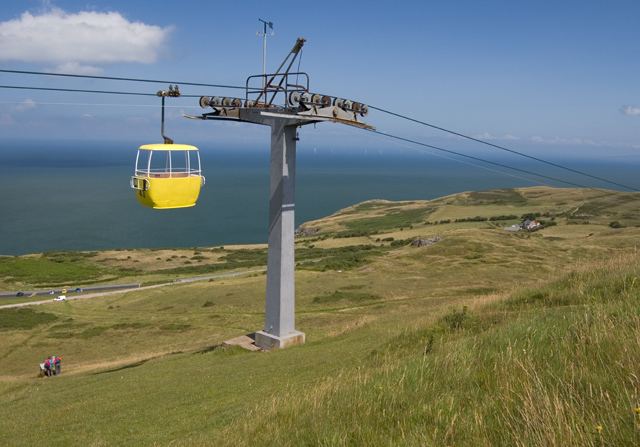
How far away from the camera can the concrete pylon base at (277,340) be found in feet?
63.0

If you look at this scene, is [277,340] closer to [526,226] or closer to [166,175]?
[166,175]

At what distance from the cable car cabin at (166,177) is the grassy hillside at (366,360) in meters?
5.79

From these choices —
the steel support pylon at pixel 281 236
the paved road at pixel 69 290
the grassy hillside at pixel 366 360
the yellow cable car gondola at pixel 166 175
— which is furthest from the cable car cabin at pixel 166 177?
the paved road at pixel 69 290

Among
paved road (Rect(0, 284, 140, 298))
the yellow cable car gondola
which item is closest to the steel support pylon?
the yellow cable car gondola

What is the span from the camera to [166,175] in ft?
54.1

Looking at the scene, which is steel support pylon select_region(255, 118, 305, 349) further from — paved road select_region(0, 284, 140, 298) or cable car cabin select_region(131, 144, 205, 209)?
paved road select_region(0, 284, 140, 298)

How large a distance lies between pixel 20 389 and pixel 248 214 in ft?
480

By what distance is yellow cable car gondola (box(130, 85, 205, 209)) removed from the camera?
1621 centimetres

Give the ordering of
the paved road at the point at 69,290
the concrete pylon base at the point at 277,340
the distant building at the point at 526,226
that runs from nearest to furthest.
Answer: the concrete pylon base at the point at 277,340
the paved road at the point at 69,290
the distant building at the point at 526,226

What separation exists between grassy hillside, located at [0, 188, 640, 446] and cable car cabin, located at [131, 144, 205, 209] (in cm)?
579

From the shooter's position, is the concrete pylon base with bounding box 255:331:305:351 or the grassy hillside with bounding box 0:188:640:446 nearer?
the grassy hillside with bounding box 0:188:640:446

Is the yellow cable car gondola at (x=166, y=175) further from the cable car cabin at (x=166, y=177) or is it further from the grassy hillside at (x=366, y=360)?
the grassy hillside at (x=366, y=360)

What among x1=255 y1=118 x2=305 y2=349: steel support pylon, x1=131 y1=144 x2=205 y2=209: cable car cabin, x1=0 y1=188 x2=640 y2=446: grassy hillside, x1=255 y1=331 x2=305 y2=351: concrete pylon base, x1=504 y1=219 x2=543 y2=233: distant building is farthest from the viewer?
x1=504 y1=219 x2=543 y2=233: distant building

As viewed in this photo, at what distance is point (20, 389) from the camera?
19828mm
